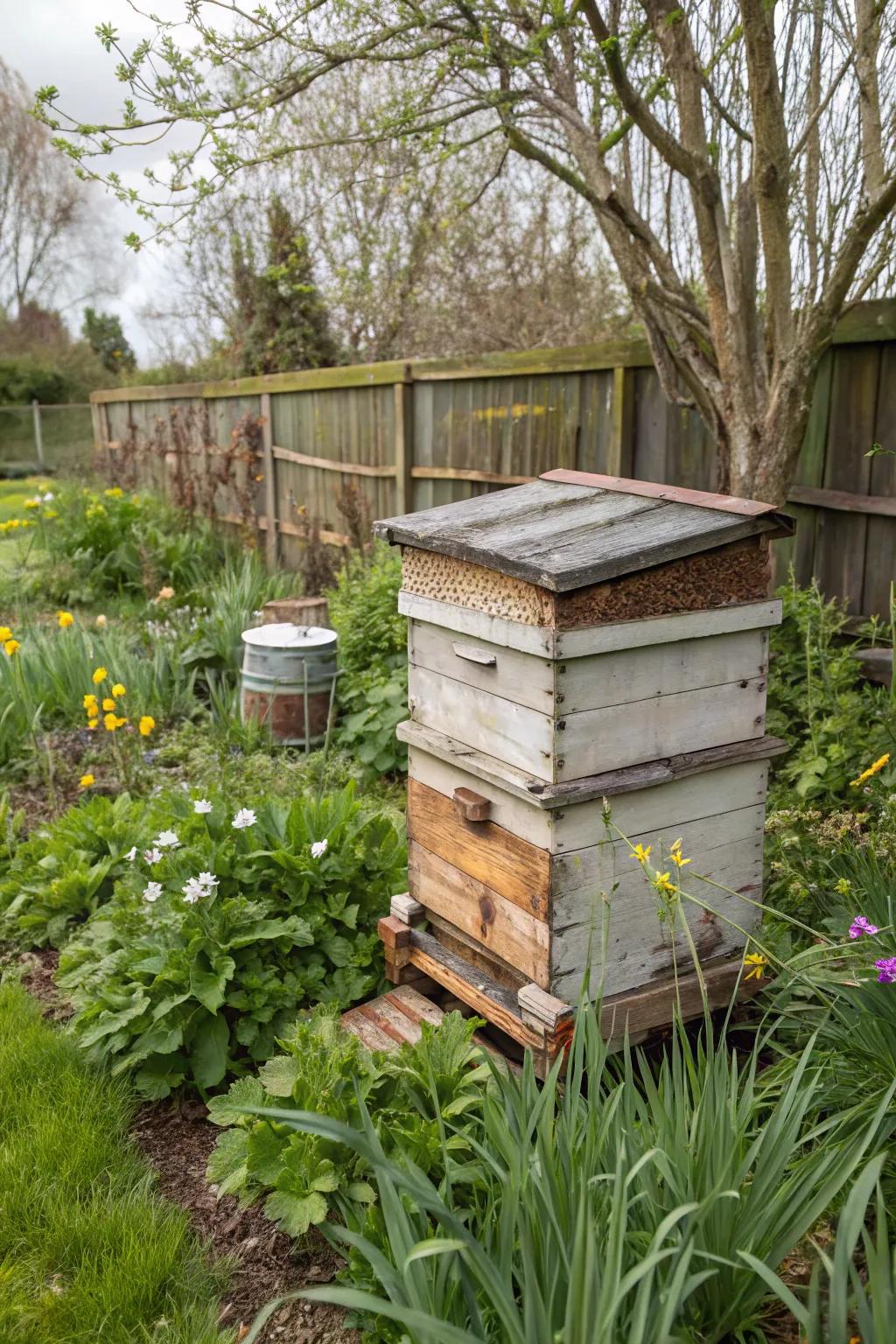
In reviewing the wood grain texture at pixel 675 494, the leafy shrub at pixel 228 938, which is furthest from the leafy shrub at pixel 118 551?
the wood grain texture at pixel 675 494

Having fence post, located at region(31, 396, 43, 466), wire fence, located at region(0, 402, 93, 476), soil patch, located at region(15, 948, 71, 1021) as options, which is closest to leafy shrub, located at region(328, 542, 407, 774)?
soil patch, located at region(15, 948, 71, 1021)

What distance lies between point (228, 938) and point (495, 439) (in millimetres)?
4173

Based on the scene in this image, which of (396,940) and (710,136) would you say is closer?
(396,940)

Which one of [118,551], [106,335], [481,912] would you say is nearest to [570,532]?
[481,912]

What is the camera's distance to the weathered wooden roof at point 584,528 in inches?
85.4

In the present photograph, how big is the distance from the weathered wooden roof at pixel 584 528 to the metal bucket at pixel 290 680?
226 centimetres

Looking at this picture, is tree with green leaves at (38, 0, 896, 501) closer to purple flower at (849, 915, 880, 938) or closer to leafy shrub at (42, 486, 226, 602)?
purple flower at (849, 915, 880, 938)

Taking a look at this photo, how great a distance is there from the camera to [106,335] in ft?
98.7

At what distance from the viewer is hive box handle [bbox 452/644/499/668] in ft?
7.86

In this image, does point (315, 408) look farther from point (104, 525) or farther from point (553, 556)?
point (553, 556)

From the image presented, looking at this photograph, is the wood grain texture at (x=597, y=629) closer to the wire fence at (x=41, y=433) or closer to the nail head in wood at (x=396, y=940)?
the nail head in wood at (x=396, y=940)

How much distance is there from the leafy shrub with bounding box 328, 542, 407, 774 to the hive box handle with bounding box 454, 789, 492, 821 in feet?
6.62

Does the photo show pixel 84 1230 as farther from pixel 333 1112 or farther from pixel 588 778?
pixel 588 778

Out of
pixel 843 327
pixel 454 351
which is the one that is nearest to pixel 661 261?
pixel 843 327
